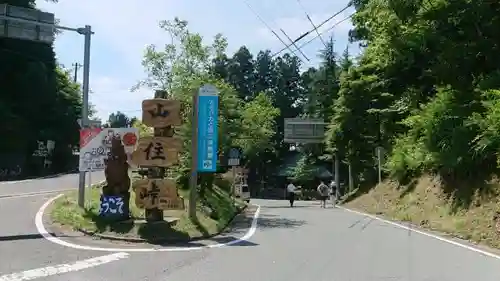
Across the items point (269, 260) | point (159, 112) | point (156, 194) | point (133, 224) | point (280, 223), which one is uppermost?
point (159, 112)

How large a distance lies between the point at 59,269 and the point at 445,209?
13.8 m

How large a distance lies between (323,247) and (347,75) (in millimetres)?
28679

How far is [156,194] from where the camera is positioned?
14.3m

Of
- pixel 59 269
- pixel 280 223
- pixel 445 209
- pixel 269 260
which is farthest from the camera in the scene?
pixel 280 223

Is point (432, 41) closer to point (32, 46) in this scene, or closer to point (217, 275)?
point (217, 275)

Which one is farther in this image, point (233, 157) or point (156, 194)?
point (233, 157)

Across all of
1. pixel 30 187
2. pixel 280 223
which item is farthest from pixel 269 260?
pixel 30 187

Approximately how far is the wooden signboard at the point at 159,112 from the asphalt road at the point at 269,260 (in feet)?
11.4

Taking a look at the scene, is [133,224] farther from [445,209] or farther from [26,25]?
[445,209]

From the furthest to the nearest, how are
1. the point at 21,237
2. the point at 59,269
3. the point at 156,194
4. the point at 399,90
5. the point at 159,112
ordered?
the point at 399,90 → the point at 159,112 → the point at 156,194 → the point at 21,237 → the point at 59,269

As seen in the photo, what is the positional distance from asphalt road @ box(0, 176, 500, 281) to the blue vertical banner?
2.29 meters

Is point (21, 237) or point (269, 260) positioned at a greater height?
point (21, 237)

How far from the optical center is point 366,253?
38.8 ft

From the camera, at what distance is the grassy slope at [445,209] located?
15.3 meters
